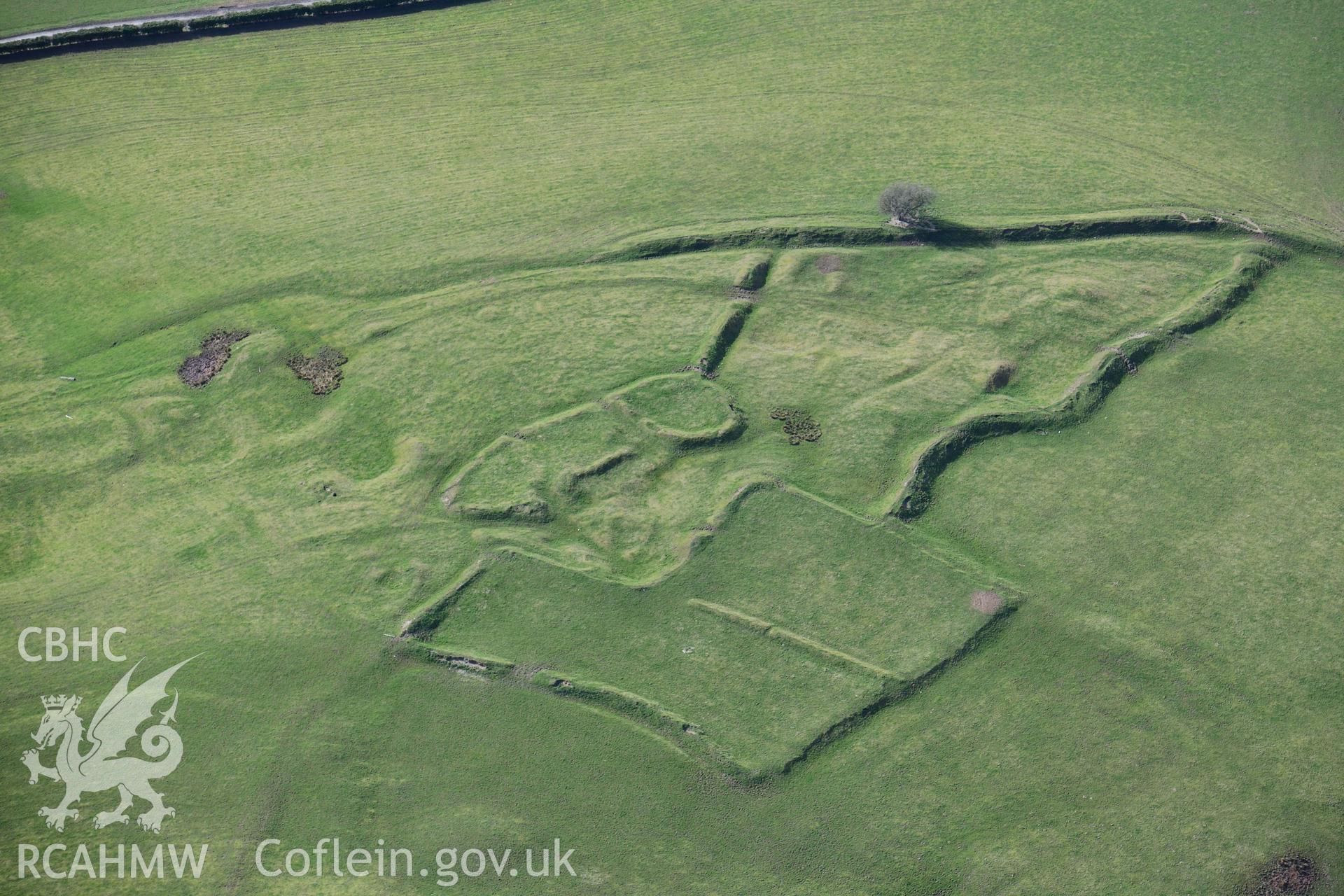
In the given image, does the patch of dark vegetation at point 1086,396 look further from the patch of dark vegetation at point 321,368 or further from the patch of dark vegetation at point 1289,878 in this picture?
the patch of dark vegetation at point 321,368

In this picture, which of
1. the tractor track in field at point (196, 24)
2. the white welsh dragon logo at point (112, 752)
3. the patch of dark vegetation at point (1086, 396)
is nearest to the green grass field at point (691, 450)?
the patch of dark vegetation at point (1086, 396)

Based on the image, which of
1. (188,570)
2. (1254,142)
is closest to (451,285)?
(188,570)

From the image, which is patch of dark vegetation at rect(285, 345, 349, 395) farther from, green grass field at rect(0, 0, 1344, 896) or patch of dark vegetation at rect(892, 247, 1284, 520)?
patch of dark vegetation at rect(892, 247, 1284, 520)

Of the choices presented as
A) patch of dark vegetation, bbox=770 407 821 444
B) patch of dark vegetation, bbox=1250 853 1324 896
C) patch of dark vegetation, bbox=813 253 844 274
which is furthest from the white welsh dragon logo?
patch of dark vegetation, bbox=813 253 844 274

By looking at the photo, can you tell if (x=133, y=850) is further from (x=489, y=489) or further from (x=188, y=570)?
(x=489, y=489)

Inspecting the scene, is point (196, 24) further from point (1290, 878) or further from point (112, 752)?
point (1290, 878)

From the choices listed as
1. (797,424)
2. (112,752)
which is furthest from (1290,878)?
(112,752)
